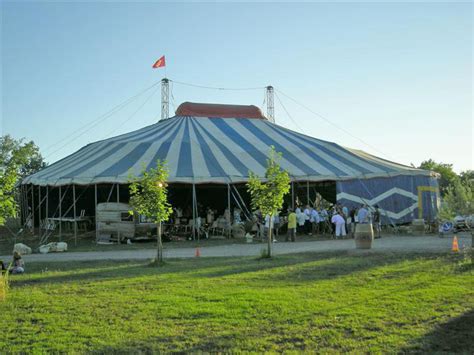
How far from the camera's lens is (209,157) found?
19469 millimetres

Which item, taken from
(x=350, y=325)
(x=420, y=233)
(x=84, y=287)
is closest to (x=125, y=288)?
(x=84, y=287)

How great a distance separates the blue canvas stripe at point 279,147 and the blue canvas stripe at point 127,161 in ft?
17.3

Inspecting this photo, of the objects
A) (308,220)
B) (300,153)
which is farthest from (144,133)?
(308,220)

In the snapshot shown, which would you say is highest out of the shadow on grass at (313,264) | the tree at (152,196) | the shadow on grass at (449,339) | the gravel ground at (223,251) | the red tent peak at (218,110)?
the red tent peak at (218,110)

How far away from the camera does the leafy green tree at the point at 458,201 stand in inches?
387

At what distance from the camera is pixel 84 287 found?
825cm

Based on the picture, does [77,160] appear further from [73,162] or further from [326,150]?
[326,150]

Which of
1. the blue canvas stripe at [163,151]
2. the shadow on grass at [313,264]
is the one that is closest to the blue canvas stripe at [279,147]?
the blue canvas stripe at [163,151]

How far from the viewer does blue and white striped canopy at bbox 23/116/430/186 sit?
17.8 meters

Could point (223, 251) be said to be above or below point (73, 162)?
below

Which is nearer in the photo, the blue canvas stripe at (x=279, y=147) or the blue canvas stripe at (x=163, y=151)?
the blue canvas stripe at (x=163, y=151)

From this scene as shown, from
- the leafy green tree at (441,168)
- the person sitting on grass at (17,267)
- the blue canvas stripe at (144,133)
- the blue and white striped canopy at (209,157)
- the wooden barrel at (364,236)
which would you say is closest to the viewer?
the person sitting on grass at (17,267)

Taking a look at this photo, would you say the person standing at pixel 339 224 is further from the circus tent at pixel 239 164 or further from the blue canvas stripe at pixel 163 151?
the blue canvas stripe at pixel 163 151

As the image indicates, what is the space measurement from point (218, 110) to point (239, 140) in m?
3.90
